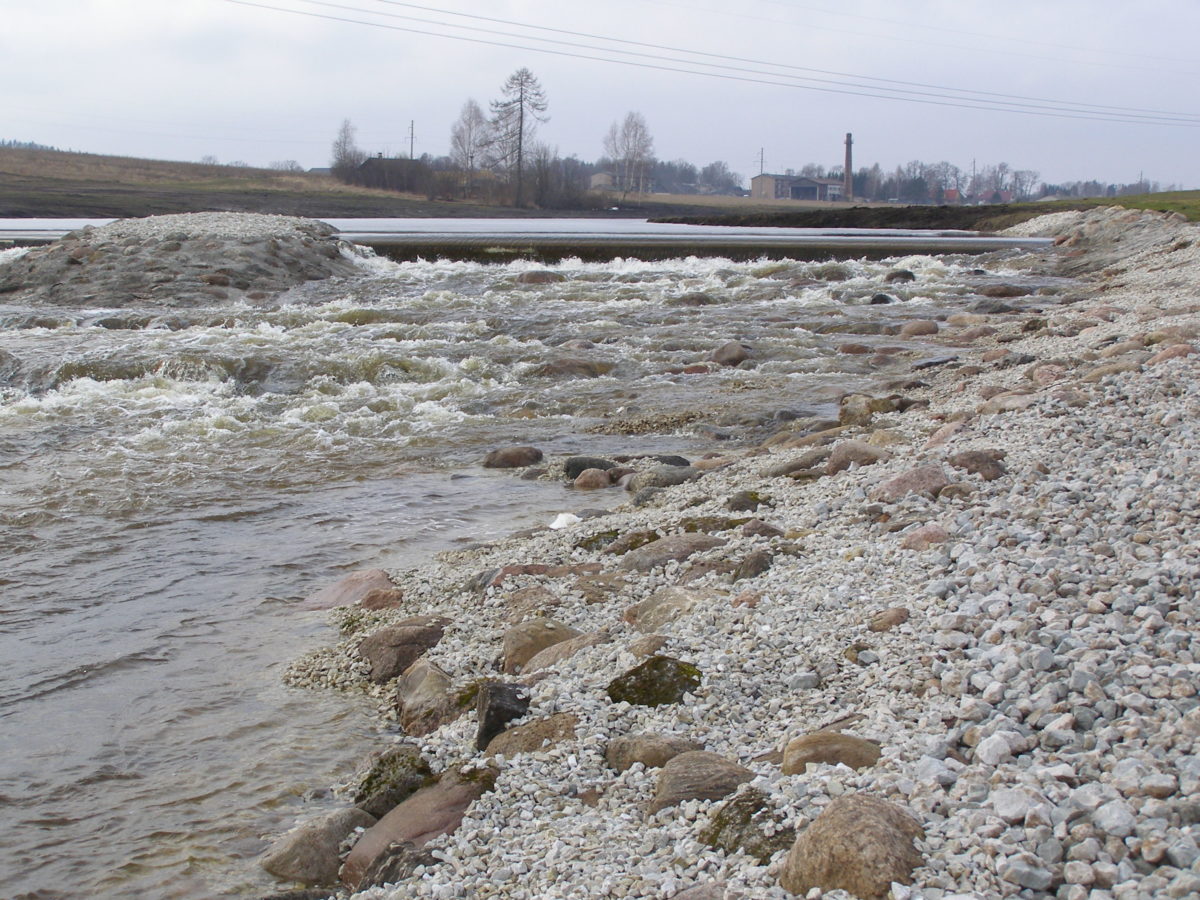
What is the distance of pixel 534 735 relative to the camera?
333 cm

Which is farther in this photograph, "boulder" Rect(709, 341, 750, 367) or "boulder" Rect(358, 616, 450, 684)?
"boulder" Rect(709, 341, 750, 367)

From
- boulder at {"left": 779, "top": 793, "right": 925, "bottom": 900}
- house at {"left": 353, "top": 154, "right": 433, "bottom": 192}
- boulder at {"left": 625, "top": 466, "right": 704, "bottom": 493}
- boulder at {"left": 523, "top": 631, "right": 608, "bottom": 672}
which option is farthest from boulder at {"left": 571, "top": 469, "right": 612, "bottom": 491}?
house at {"left": 353, "top": 154, "right": 433, "bottom": 192}

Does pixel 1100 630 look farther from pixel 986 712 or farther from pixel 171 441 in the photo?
pixel 171 441

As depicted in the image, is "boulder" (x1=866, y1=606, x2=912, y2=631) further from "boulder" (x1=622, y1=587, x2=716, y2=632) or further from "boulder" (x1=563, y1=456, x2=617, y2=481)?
"boulder" (x1=563, y1=456, x2=617, y2=481)

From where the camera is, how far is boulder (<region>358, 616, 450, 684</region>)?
4375 mm

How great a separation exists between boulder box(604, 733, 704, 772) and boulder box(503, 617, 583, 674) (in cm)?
100

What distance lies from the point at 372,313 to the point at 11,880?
41.8ft

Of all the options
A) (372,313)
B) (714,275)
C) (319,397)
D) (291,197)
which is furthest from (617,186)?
(319,397)

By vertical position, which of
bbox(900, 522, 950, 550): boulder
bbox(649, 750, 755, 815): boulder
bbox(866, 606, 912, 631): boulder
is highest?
bbox(900, 522, 950, 550): boulder

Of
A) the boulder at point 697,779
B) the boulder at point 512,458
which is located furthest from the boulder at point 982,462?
the boulder at point 512,458

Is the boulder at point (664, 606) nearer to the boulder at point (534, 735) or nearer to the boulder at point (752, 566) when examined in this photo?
the boulder at point (752, 566)

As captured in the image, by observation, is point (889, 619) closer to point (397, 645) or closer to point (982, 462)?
point (982, 462)

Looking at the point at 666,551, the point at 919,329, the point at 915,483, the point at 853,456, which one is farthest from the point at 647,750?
the point at 919,329

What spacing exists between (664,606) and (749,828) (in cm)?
184
